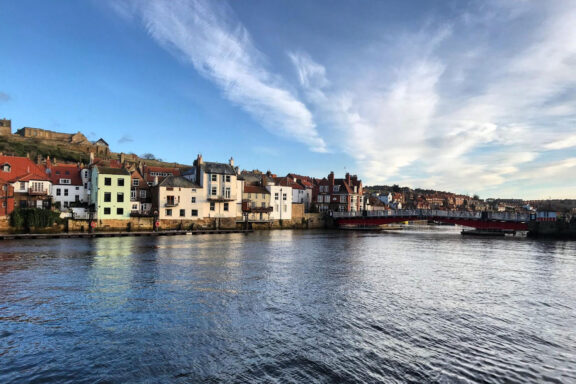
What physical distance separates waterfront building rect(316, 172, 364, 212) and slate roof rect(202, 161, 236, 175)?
3729 centimetres

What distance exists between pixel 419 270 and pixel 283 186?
58886mm

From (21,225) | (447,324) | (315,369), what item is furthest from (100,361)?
(21,225)

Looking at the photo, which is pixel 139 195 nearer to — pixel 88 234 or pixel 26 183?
pixel 88 234

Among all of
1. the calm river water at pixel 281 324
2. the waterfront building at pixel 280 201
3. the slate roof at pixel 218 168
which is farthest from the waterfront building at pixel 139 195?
the calm river water at pixel 281 324

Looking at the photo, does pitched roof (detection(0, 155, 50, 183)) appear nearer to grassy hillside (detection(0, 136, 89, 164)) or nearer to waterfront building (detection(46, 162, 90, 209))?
waterfront building (detection(46, 162, 90, 209))

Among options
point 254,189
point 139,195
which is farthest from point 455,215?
point 139,195

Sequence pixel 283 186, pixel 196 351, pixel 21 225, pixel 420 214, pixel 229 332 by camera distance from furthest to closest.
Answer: pixel 283 186 < pixel 420 214 < pixel 21 225 < pixel 229 332 < pixel 196 351

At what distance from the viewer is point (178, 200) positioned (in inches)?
2763

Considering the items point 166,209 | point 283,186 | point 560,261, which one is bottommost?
point 560,261

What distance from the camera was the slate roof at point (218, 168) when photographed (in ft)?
246

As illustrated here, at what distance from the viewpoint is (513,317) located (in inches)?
685

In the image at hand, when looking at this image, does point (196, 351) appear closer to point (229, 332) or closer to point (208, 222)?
point (229, 332)

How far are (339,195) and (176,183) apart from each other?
172 feet

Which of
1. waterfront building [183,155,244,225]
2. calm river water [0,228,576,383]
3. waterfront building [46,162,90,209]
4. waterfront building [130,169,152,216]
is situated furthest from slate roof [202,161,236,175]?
calm river water [0,228,576,383]
